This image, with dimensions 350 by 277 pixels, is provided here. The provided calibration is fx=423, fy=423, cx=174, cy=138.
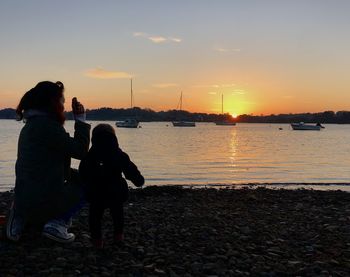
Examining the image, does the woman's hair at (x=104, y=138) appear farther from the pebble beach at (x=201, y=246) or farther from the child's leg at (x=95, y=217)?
the pebble beach at (x=201, y=246)

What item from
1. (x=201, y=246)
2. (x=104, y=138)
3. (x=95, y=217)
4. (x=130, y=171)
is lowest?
(x=201, y=246)

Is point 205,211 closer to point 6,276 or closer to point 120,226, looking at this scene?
point 120,226

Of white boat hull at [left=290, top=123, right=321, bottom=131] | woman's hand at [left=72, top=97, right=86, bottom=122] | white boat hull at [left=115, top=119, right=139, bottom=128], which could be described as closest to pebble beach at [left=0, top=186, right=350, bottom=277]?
woman's hand at [left=72, top=97, right=86, bottom=122]

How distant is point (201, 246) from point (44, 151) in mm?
3175

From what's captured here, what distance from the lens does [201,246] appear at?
743cm

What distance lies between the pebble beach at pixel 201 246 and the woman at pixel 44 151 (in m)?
0.71

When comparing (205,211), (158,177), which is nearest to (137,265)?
(205,211)

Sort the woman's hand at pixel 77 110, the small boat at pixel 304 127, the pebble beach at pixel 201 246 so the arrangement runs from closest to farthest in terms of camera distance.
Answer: the pebble beach at pixel 201 246 < the woman's hand at pixel 77 110 < the small boat at pixel 304 127

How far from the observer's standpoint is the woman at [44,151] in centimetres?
615

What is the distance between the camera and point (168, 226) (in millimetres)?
8977

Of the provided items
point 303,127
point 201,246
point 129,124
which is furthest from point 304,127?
point 201,246

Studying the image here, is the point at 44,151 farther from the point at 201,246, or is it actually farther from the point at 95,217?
the point at 201,246

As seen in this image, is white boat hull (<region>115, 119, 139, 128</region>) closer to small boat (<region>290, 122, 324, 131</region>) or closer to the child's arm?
small boat (<region>290, 122, 324, 131</region>)

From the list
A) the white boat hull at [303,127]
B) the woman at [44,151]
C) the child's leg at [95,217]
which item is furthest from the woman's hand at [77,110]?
the white boat hull at [303,127]
